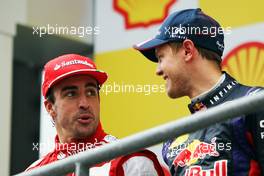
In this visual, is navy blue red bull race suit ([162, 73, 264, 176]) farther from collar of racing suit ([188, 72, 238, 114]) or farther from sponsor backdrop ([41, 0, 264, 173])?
sponsor backdrop ([41, 0, 264, 173])

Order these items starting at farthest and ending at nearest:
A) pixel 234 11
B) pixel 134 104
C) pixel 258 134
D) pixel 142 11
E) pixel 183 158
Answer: pixel 142 11
pixel 134 104
pixel 234 11
pixel 183 158
pixel 258 134

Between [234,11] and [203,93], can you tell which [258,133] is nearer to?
[203,93]

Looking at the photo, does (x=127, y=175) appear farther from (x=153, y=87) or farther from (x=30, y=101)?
(x=30, y=101)

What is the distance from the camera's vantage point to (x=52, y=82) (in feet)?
5.57

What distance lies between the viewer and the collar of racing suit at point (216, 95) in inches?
58.0

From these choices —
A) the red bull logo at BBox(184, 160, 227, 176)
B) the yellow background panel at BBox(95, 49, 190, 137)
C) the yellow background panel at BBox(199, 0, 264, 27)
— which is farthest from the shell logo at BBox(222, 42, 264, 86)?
the red bull logo at BBox(184, 160, 227, 176)

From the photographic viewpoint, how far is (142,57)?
3551 mm

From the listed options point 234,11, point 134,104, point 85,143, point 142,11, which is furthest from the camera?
point 142,11

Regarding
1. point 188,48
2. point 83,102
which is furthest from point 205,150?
point 83,102

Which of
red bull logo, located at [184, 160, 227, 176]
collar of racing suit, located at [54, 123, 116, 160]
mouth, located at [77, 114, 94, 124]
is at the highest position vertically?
mouth, located at [77, 114, 94, 124]

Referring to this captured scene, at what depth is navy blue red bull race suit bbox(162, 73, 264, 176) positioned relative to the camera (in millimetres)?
1354

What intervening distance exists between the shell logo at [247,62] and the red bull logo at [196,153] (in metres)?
1.64

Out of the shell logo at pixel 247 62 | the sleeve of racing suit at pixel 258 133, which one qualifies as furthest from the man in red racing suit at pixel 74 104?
the shell logo at pixel 247 62

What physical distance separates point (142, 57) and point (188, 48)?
2.01m
